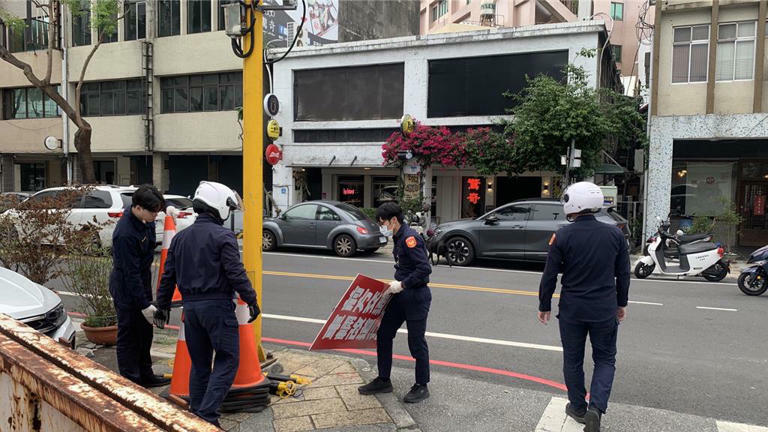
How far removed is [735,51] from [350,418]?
Result: 54.6 ft

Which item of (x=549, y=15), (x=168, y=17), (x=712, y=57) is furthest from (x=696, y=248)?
(x=549, y=15)

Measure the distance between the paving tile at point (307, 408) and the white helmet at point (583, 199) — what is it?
238cm

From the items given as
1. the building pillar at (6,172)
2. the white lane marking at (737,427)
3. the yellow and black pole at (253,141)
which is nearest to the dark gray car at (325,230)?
the yellow and black pole at (253,141)

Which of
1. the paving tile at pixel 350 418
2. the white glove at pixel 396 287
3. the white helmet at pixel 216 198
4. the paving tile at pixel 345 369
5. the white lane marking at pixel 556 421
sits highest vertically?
the white helmet at pixel 216 198

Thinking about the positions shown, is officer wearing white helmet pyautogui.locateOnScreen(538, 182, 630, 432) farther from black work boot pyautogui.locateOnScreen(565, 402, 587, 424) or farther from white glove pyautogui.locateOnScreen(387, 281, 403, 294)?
white glove pyautogui.locateOnScreen(387, 281, 403, 294)

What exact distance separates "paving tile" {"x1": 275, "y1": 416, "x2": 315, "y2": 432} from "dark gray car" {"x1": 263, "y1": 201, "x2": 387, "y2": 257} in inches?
399

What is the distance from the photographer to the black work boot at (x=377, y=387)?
15.6 ft

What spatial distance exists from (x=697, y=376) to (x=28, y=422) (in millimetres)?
5803

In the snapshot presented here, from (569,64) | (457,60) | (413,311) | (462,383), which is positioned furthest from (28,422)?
(457,60)

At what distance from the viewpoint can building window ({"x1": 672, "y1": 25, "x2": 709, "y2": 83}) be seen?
16250mm

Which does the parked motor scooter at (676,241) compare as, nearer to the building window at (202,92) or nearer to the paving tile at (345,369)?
the paving tile at (345,369)

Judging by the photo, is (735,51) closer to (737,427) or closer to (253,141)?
(737,427)

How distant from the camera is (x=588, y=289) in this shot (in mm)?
4164

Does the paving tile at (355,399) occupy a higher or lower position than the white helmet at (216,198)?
lower
